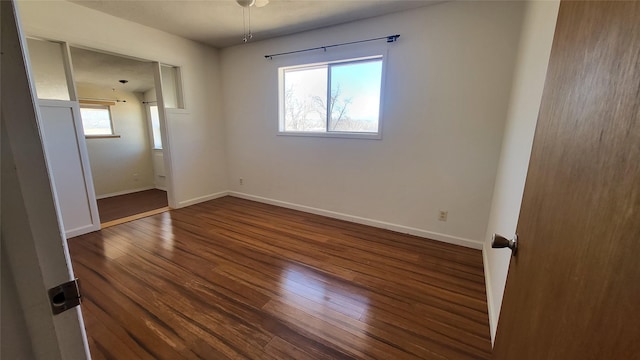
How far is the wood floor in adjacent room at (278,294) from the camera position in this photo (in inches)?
58.9

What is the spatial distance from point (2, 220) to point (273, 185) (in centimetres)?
367

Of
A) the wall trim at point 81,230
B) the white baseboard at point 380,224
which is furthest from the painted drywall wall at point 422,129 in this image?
the wall trim at point 81,230

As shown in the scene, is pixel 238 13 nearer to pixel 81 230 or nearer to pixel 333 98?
pixel 333 98

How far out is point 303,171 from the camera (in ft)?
12.3

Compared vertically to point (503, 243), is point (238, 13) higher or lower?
higher

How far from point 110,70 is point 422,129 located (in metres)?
4.89

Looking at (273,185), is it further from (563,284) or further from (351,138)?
(563,284)

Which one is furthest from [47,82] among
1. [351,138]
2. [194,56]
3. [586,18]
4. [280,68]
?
[586,18]

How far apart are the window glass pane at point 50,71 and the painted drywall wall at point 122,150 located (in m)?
2.19

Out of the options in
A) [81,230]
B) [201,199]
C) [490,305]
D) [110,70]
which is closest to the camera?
[490,305]

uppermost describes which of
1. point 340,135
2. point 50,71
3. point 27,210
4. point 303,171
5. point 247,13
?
point 247,13

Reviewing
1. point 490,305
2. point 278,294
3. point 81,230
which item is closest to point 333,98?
point 278,294

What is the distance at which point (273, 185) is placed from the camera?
4125 millimetres

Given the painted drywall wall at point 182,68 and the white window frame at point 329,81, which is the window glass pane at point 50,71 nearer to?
the painted drywall wall at point 182,68
